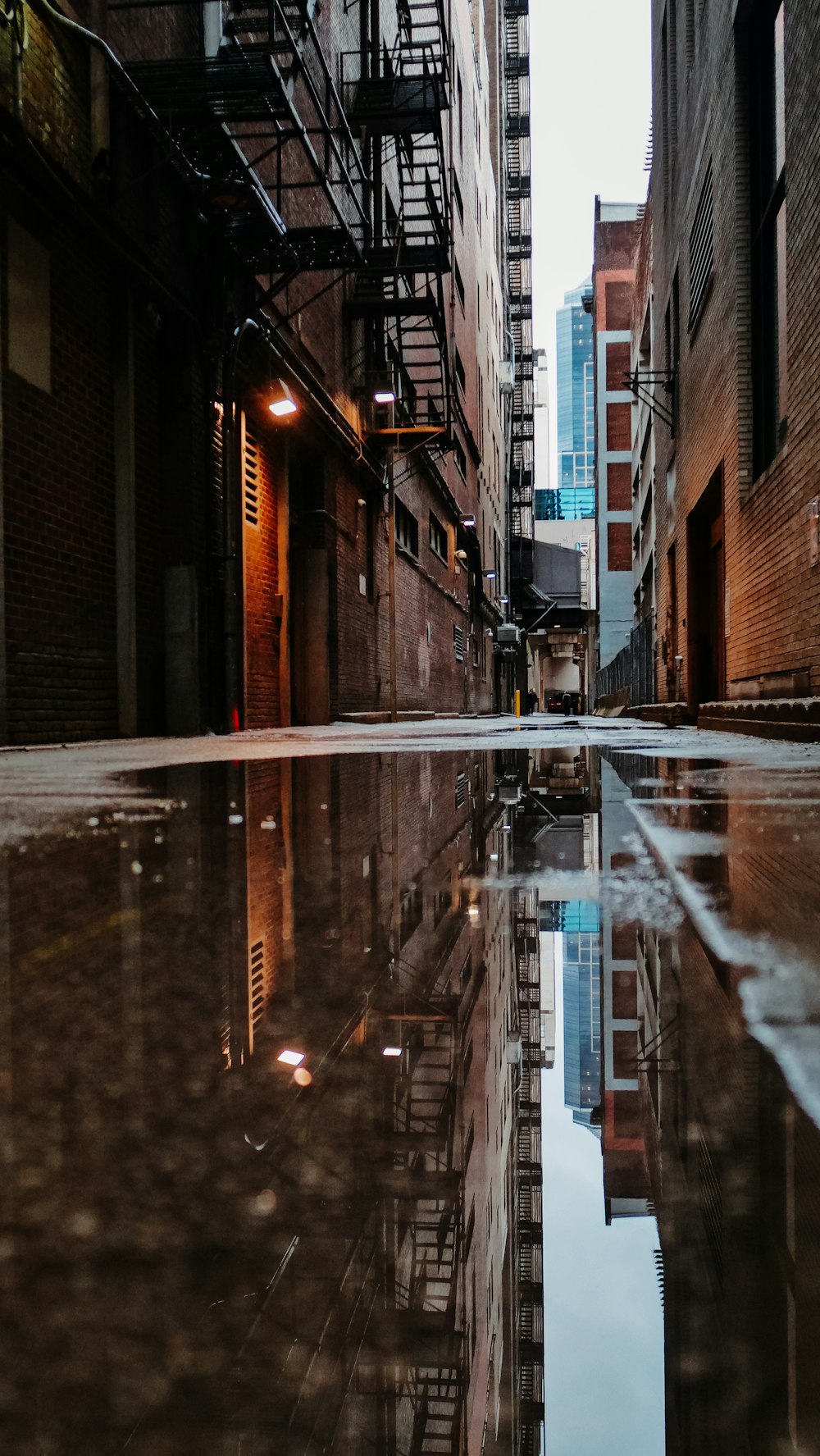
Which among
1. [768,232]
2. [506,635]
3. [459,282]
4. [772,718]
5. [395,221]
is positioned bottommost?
[772,718]

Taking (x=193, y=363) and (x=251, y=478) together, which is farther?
(x=251, y=478)

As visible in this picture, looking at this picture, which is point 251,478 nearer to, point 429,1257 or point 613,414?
point 429,1257

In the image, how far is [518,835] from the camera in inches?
74.5

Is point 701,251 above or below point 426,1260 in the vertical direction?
above

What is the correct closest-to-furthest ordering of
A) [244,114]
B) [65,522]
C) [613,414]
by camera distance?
[65,522] → [244,114] → [613,414]

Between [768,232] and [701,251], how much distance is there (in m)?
3.92

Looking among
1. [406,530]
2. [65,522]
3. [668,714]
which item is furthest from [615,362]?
[65,522]

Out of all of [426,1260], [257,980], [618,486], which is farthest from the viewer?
[618,486]

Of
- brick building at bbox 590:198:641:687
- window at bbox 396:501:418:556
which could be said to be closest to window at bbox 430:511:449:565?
window at bbox 396:501:418:556

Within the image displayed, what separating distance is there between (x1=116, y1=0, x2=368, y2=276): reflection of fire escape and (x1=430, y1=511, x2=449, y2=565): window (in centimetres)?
1199

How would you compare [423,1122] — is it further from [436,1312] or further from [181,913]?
[181,913]

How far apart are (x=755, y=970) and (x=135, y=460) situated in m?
7.80

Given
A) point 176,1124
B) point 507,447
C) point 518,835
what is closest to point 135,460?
point 518,835

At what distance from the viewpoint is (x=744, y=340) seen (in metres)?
A: 9.63
